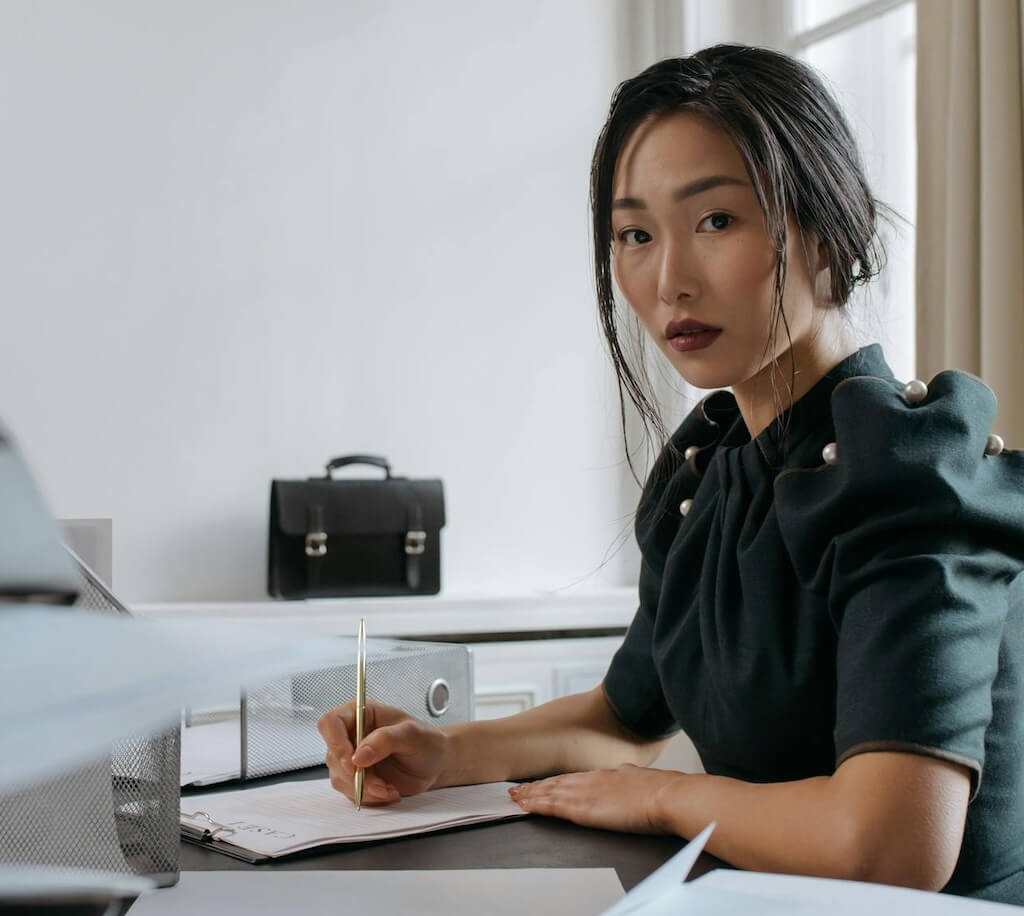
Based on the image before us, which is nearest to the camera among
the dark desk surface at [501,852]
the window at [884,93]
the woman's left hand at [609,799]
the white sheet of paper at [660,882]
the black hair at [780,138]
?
the white sheet of paper at [660,882]

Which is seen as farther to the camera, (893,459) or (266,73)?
(266,73)

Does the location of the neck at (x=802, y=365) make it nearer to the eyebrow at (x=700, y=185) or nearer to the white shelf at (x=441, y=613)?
the eyebrow at (x=700, y=185)

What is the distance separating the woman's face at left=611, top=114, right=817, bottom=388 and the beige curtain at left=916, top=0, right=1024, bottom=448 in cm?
85

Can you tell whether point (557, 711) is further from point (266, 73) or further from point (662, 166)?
point (266, 73)

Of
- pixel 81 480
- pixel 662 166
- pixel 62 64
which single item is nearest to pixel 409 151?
pixel 62 64

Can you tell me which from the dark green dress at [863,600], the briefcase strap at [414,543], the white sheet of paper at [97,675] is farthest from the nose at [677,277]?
the briefcase strap at [414,543]

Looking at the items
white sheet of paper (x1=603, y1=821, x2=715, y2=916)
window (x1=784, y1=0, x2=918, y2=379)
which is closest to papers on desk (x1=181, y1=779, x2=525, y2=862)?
white sheet of paper (x1=603, y1=821, x2=715, y2=916)

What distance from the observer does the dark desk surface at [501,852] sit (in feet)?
2.24

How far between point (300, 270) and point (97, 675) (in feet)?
7.79

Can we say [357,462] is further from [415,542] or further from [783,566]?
[783,566]

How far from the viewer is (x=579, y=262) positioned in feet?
9.22

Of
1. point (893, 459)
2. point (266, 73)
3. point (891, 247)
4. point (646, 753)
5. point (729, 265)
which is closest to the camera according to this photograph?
point (893, 459)

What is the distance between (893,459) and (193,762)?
63cm

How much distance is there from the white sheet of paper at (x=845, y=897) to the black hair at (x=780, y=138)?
51 cm
